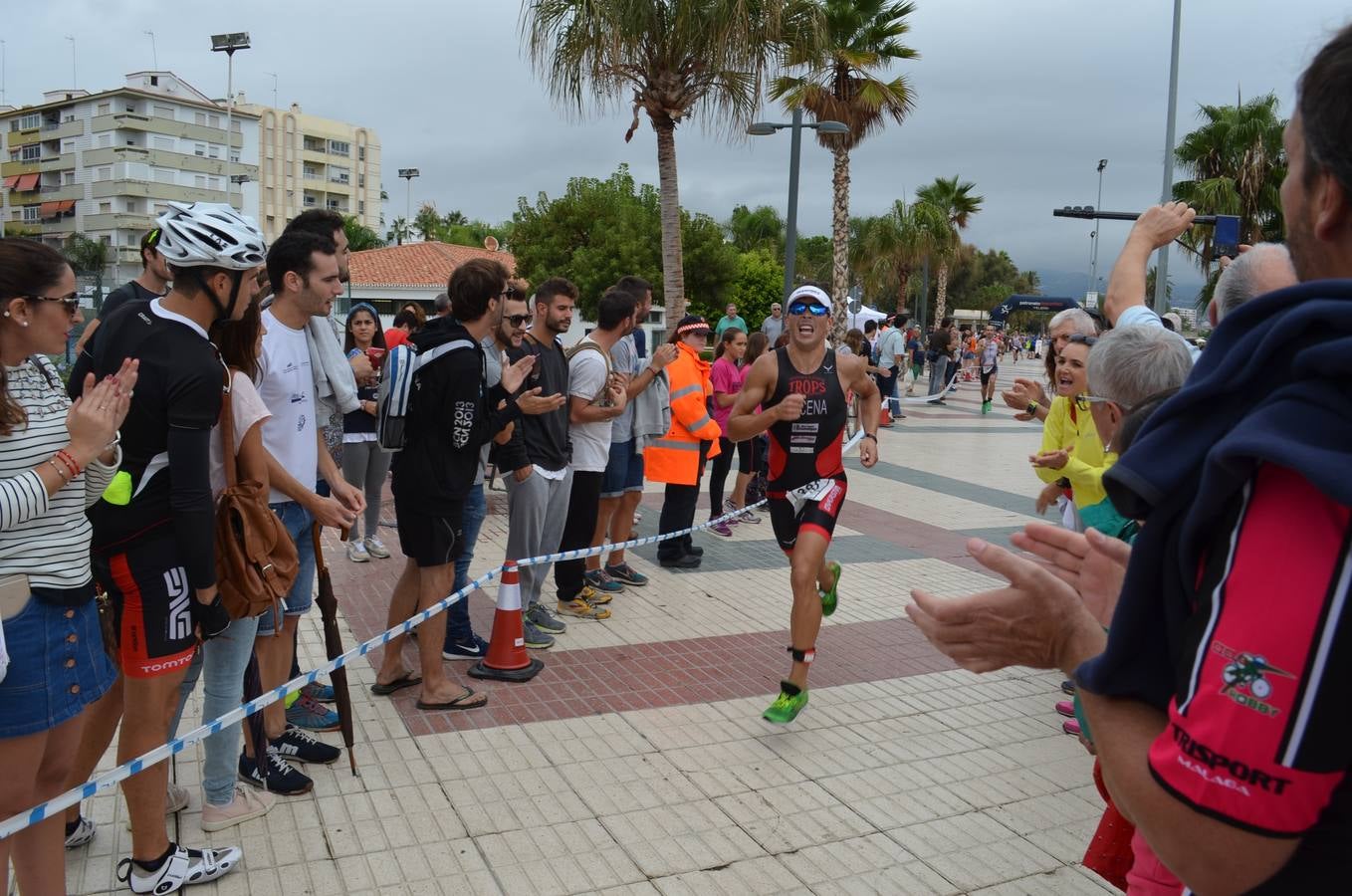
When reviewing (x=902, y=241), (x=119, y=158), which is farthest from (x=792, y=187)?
(x=119, y=158)

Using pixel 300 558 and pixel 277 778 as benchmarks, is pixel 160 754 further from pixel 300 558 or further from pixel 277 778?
pixel 300 558

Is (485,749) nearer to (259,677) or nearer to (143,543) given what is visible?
(259,677)

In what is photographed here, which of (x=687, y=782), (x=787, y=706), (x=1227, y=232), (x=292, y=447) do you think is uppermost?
(x=1227, y=232)

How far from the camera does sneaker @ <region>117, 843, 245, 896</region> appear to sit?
10.5ft

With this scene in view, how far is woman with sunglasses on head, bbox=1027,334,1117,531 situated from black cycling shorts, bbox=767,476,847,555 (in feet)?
3.59

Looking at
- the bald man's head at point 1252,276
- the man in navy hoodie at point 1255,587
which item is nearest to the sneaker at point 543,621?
the bald man's head at point 1252,276

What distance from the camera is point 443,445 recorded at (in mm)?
4859

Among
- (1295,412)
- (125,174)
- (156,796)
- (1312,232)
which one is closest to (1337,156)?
(1312,232)

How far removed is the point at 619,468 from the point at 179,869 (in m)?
4.67

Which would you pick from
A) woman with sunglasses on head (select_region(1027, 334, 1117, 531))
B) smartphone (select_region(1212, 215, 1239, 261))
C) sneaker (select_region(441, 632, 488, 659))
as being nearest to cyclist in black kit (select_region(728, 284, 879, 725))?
woman with sunglasses on head (select_region(1027, 334, 1117, 531))

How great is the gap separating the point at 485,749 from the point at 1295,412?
4.15 m

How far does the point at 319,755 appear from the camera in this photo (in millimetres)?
4297

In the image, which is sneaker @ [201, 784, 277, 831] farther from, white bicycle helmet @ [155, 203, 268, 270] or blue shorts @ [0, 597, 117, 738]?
white bicycle helmet @ [155, 203, 268, 270]

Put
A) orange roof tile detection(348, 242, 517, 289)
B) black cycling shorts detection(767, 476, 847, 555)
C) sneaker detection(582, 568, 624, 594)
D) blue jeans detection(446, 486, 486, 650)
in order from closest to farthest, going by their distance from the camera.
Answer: black cycling shorts detection(767, 476, 847, 555) → blue jeans detection(446, 486, 486, 650) → sneaker detection(582, 568, 624, 594) → orange roof tile detection(348, 242, 517, 289)
